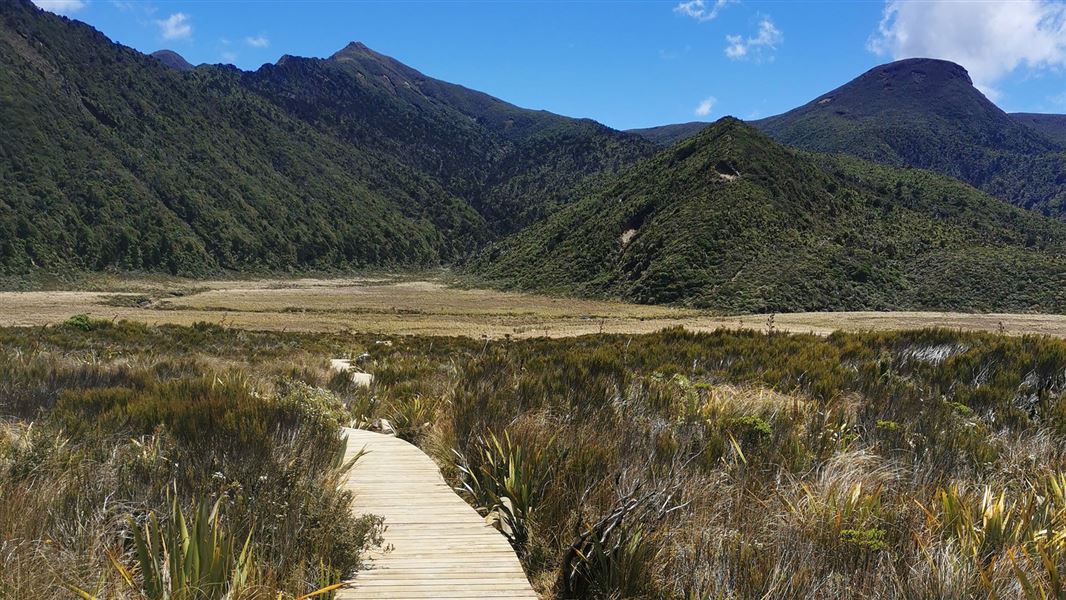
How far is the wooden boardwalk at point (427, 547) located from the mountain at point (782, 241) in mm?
56755

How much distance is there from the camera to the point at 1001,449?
566 centimetres

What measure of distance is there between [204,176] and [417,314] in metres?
75.3

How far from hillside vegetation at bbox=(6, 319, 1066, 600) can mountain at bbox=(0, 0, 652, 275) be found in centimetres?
8816

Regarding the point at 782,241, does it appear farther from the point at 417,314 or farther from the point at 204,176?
the point at 204,176

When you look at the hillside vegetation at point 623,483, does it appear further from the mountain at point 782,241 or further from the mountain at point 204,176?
the mountain at point 204,176

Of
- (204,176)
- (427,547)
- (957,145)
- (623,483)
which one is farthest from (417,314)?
(957,145)

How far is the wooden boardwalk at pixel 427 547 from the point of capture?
363 centimetres

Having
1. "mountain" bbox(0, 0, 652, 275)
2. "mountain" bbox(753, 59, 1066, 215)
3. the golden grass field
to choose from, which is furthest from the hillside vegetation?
"mountain" bbox(753, 59, 1066, 215)

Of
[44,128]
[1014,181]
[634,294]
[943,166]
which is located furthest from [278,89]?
[1014,181]

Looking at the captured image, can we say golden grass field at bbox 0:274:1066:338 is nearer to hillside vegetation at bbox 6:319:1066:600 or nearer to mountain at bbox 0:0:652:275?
mountain at bbox 0:0:652:275

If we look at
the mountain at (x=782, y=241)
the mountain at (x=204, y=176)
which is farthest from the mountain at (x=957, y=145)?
the mountain at (x=782, y=241)

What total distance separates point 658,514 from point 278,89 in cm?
21973

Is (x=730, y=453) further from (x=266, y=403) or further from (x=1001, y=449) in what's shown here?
(x=266, y=403)

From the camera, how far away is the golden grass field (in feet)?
135
